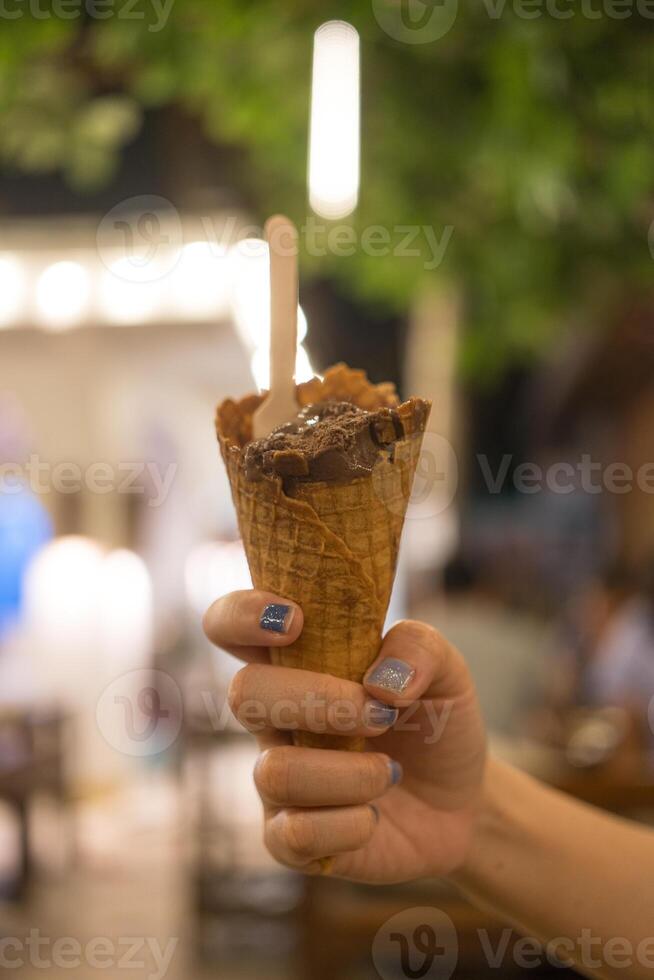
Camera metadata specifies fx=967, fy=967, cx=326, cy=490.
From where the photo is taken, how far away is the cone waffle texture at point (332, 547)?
1.04 meters

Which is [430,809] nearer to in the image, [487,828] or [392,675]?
[487,828]

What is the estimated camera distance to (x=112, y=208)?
6.75 meters

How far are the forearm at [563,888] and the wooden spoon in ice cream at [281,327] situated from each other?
63cm

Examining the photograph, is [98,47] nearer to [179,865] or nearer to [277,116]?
[277,116]

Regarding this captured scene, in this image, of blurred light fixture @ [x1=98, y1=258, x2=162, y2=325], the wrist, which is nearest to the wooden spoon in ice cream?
the wrist

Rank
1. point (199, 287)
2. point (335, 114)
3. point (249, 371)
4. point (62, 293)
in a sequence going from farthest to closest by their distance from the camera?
1. point (249, 371)
2. point (199, 287)
3. point (62, 293)
4. point (335, 114)

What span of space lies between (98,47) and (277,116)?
0.93 meters

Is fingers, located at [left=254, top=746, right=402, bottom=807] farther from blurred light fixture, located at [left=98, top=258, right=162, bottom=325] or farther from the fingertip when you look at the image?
blurred light fixture, located at [left=98, top=258, right=162, bottom=325]

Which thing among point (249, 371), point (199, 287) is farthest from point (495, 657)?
point (249, 371)

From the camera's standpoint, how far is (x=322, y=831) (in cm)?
105

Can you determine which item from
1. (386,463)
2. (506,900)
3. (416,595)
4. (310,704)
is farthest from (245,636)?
(416,595)

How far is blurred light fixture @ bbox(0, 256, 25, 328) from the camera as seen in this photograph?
713 cm

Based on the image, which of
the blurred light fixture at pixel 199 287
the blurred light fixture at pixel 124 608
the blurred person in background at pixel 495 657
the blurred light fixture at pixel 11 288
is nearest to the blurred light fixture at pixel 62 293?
the blurred light fixture at pixel 11 288

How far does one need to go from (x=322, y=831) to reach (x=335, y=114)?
2005 millimetres
